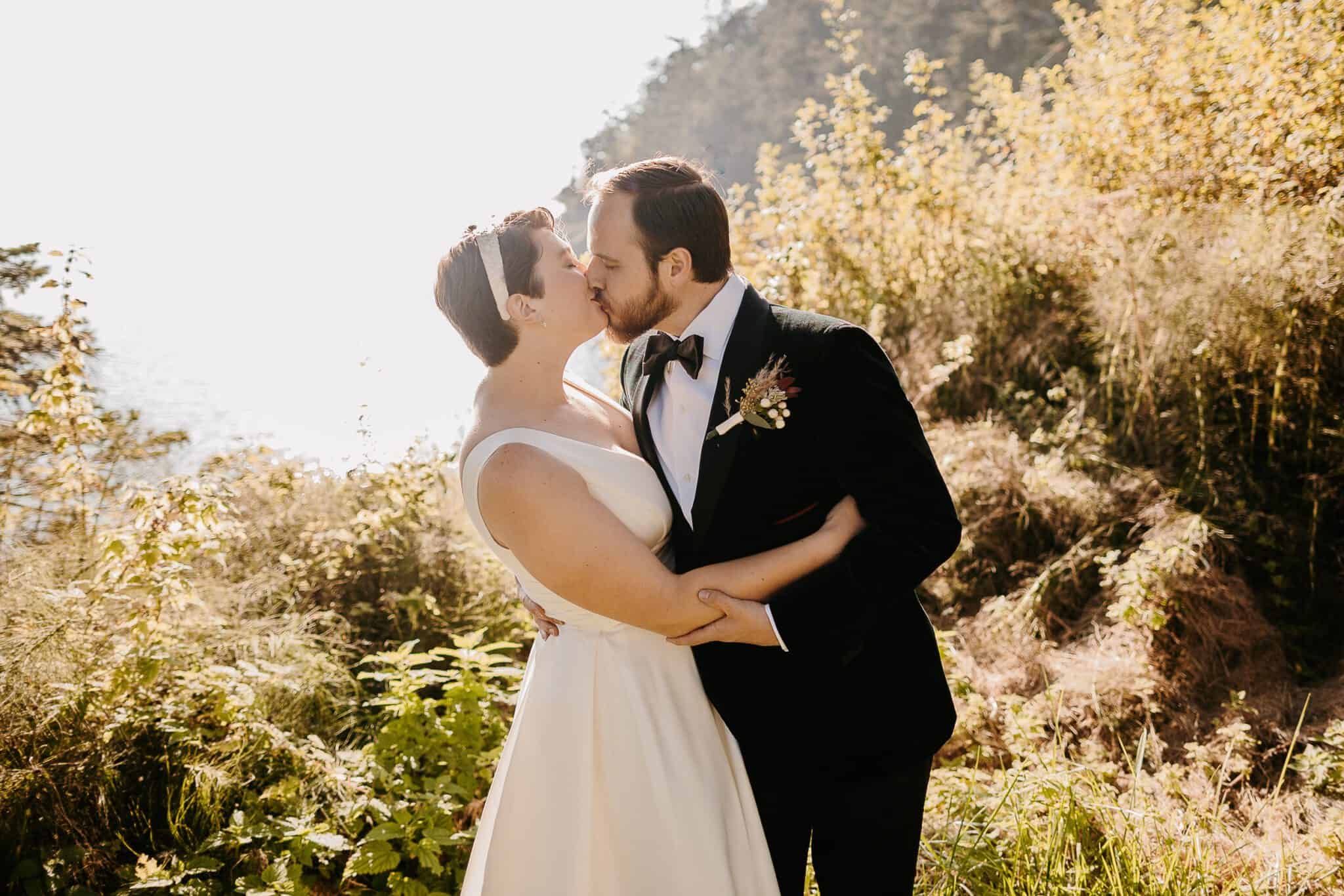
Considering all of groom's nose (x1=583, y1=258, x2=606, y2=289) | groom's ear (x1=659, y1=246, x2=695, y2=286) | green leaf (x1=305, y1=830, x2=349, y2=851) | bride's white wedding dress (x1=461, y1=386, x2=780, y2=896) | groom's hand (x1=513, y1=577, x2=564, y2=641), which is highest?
groom's nose (x1=583, y1=258, x2=606, y2=289)

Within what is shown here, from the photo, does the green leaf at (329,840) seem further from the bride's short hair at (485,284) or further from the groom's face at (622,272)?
Result: the groom's face at (622,272)

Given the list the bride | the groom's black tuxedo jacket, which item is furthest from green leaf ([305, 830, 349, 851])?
the groom's black tuxedo jacket

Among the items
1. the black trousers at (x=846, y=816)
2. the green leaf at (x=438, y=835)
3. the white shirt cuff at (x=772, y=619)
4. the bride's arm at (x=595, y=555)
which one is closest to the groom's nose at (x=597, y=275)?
the bride's arm at (x=595, y=555)

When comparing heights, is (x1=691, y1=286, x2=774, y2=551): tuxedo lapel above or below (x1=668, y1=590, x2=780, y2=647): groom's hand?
above

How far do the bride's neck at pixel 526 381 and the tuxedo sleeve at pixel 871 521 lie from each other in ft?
2.38

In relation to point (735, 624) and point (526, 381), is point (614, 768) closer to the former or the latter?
point (735, 624)

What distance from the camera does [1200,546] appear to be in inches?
165

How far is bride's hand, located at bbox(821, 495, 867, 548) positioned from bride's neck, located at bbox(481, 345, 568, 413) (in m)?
0.76

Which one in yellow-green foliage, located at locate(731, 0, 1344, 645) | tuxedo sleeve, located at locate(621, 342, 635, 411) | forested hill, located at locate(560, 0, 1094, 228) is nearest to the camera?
tuxedo sleeve, located at locate(621, 342, 635, 411)

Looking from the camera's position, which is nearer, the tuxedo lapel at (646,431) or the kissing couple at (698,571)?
the kissing couple at (698,571)

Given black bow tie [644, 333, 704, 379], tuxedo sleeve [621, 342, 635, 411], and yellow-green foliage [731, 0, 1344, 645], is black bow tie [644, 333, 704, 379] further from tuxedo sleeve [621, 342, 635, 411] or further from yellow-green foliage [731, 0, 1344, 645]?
yellow-green foliage [731, 0, 1344, 645]

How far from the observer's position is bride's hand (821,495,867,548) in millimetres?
1995

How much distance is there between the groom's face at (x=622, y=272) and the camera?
226 centimetres

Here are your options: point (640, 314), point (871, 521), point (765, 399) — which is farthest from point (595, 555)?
point (640, 314)
